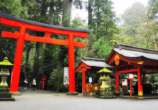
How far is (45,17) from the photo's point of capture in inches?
888

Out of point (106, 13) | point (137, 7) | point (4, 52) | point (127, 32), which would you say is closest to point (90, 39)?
point (106, 13)

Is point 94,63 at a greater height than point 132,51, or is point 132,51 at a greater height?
point 132,51

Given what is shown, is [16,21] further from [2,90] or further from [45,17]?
[45,17]

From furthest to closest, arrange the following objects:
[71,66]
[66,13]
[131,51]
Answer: [66,13] < [71,66] < [131,51]

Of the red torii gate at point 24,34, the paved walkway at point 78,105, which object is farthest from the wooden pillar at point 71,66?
the paved walkway at point 78,105

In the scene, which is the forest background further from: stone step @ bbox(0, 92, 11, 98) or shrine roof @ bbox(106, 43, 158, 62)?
stone step @ bbox(0, 92, 11, 98)

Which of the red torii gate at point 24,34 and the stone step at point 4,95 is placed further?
the red torii gate at point 24,34

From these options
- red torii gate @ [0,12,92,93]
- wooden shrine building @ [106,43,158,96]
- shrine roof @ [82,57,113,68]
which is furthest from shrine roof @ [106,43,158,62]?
red torii gate @ [0,12,92,93]

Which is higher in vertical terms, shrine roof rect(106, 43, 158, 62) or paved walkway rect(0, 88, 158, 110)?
shrine roof rect(106, 43, 158, 62)

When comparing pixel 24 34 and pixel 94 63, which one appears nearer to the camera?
pixel 24 34

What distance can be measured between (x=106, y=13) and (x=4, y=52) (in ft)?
53.9

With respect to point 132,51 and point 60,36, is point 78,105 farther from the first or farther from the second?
point 60,36

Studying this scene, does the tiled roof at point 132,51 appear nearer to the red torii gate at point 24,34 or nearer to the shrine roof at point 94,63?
the shrine roof at point 94,63

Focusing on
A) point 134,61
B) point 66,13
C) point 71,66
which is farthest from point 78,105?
point 66,13
